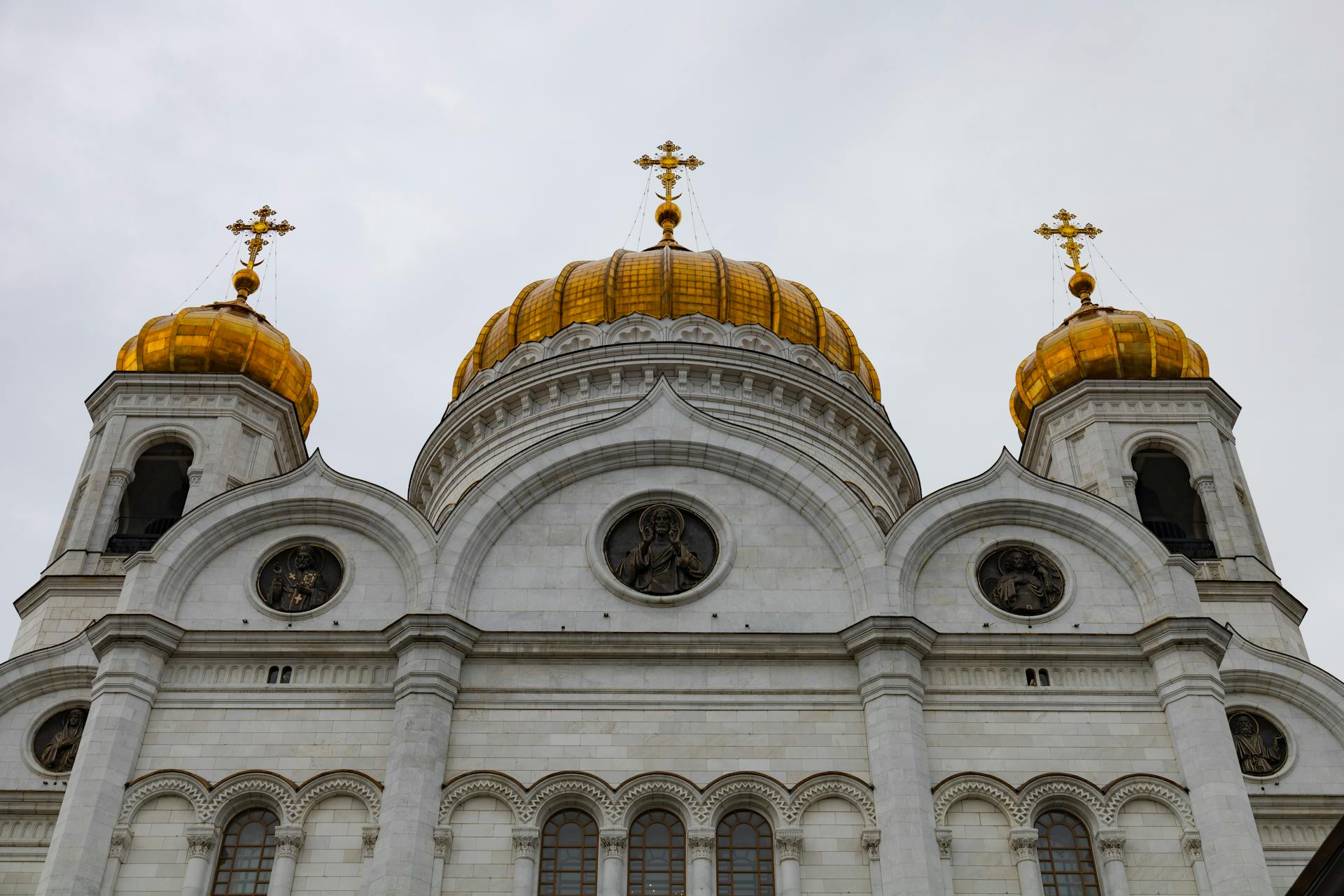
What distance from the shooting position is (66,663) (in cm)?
2194

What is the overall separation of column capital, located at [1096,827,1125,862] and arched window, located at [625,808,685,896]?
16.5 feet

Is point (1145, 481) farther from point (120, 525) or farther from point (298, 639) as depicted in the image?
point (120, 525)

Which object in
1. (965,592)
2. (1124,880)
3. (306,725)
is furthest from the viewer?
(965,592)

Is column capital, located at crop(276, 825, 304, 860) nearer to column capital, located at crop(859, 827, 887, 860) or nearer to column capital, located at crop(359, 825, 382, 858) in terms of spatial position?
column capital, located at crop(359, 825, 382, 858)

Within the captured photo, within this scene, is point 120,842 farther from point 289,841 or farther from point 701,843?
point 701,843

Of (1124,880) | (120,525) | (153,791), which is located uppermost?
(120,525)

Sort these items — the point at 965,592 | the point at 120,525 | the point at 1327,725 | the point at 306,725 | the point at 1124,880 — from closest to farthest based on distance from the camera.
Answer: the point at 1124,880
the point at 306,725
the point at 965,592
the point at 1327,725
the point at 120,525

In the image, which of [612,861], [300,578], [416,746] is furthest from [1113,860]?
[300,578]

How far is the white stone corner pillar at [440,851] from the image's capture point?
16266mm

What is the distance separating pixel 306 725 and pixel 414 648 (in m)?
1.65

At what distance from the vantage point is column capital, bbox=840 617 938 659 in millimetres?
17891

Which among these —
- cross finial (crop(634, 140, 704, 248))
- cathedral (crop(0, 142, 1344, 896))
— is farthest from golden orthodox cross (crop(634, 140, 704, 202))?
cathedral (crop(0, 142, 1344, 896))

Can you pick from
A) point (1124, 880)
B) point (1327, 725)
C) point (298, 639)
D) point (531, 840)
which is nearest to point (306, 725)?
point (298, 639)

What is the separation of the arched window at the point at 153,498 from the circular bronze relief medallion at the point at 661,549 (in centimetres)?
992
